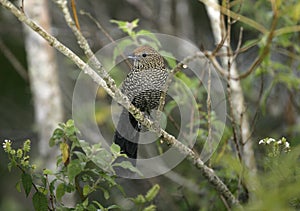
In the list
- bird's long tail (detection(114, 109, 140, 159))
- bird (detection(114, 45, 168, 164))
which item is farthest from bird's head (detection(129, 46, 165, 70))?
bird's long tail (detection(114, 109, 140, 159))

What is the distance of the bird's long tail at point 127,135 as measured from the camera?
3916 mm

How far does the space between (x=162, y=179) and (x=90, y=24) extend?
8.03 ft

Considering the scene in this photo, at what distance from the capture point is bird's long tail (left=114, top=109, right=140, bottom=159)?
154 inches

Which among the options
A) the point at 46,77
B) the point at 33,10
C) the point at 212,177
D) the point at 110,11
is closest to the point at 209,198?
the point at 212,177

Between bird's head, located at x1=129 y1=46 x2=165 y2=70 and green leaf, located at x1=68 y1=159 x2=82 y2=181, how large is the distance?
3.96 feet

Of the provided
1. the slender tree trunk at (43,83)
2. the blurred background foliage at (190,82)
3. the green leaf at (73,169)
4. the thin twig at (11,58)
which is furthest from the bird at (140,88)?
the thin twig at (11,58)

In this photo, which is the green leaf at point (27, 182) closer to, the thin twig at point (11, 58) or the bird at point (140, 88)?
the bird at point (140, 88)

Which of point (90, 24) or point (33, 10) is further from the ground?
point (90, 24)

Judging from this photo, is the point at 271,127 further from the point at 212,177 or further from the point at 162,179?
the point at 212,177

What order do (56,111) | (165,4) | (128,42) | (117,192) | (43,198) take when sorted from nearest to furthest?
(43,198) < (128,42) < (56,111) < (117,192) < (165,4)

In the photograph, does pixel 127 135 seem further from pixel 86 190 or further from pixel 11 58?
pixel 11 58

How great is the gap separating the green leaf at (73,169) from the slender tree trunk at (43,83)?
8.00 ft

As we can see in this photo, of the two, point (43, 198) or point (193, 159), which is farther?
point (193, 159)

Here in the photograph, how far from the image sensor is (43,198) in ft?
9.30
